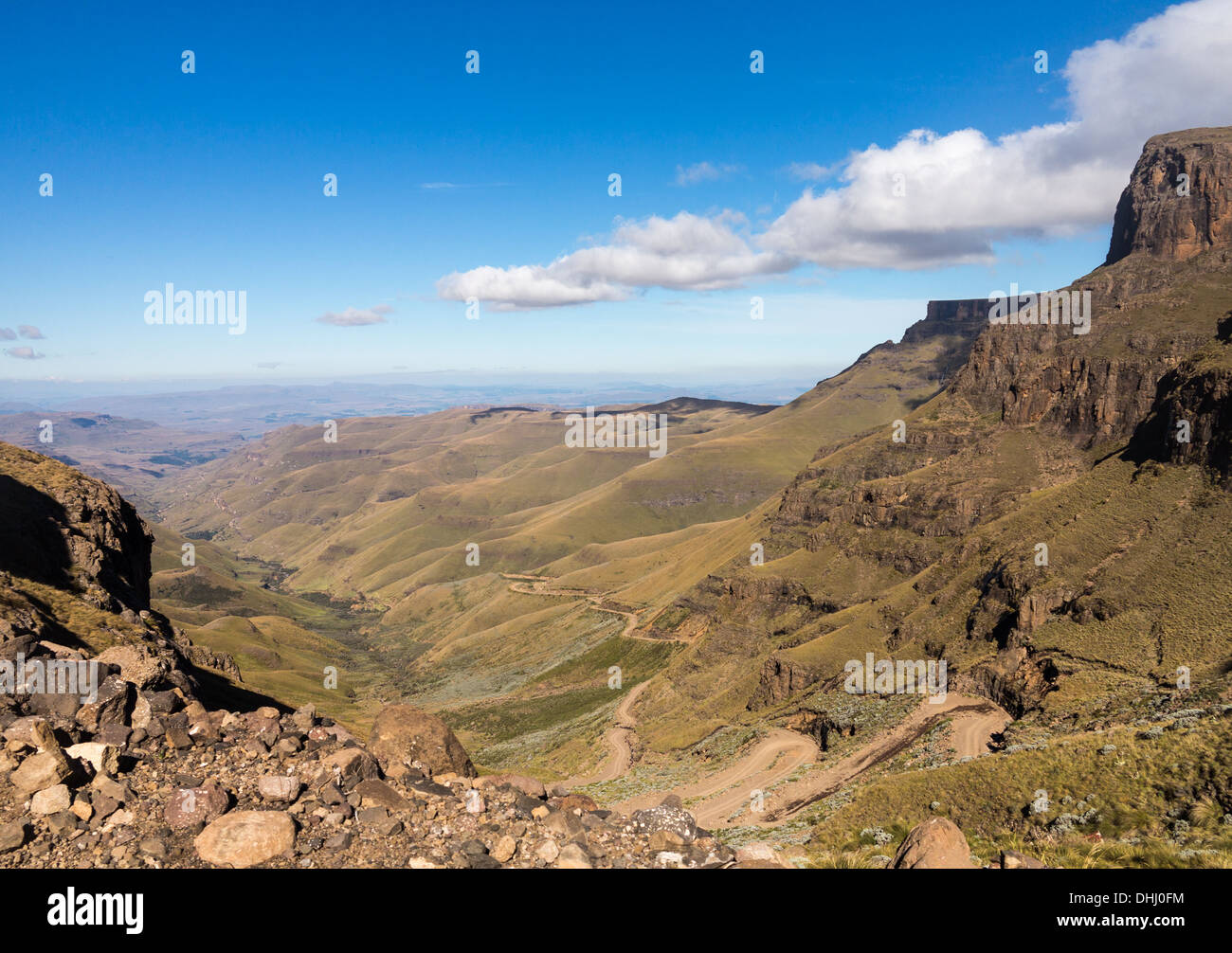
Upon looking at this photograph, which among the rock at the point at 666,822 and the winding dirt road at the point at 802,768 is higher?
the rock at the point at 666,822

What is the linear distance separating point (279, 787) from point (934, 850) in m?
16.1

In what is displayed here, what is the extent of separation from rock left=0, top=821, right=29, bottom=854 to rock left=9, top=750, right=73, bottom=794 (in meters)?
1.27

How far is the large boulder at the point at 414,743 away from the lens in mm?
19766

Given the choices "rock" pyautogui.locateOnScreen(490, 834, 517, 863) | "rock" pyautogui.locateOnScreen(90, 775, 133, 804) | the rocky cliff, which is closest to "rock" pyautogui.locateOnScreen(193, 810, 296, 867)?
the rocky cliff

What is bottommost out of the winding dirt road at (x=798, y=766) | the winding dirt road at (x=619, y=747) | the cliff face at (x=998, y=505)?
the winding dirt road at (x=619, y=747)

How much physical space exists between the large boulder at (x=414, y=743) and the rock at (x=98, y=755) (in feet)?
21.4

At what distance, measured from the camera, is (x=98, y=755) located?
15.2 m

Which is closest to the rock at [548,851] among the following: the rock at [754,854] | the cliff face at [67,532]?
the rock at [754,854]

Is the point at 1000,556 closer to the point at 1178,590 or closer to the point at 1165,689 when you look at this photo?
the point at 1178,590

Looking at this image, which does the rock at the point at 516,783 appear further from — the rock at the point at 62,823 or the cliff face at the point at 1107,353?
the cliff face at the point at 1107,353

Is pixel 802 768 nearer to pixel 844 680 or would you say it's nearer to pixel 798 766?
pixel 798 766

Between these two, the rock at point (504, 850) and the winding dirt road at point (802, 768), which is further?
the winding dirt road at point (802, 768)

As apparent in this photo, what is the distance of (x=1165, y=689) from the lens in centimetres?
4612

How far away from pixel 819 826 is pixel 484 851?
33702 mm
